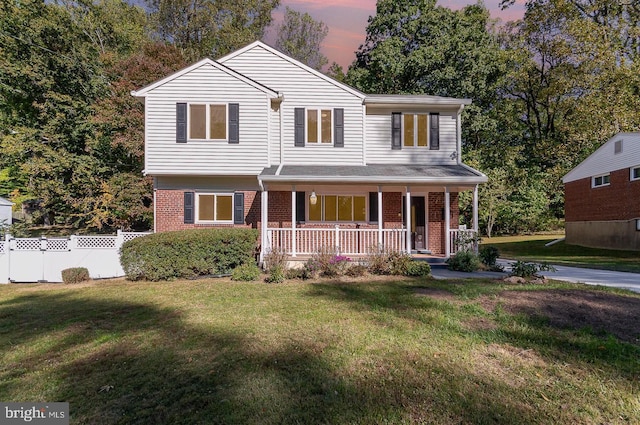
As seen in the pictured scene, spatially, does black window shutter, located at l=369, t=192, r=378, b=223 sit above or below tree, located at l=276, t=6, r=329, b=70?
below

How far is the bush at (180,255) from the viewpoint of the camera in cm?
939

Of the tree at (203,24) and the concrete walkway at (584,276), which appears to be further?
the tree at (203,24)

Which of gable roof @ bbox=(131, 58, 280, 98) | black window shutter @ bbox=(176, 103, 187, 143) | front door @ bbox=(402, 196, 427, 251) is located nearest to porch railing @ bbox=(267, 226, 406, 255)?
front door @ bbox=(402, 196, 427, 251)

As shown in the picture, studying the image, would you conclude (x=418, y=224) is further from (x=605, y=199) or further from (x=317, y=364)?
(x=605, y=199)

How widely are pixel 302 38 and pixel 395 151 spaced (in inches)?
842

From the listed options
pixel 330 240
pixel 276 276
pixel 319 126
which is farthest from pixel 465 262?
pixel 319 126

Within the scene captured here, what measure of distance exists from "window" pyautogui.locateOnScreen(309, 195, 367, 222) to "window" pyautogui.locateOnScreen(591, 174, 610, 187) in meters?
15.4

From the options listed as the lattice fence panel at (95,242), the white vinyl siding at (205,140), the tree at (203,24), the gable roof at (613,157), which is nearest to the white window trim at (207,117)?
the white vinyl siding at (205,140)

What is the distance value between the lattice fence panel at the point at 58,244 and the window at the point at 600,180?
2556 cm

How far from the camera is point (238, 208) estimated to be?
1243 cm

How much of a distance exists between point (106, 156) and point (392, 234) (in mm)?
18559

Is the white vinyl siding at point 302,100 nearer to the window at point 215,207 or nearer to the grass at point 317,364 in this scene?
the window at point 215,207

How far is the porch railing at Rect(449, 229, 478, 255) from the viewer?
10992 millimetres

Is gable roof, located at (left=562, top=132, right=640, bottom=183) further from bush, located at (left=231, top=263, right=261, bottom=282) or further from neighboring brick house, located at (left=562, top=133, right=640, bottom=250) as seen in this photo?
bush, located at (left=231, top=263, right=261, bottom=282)
